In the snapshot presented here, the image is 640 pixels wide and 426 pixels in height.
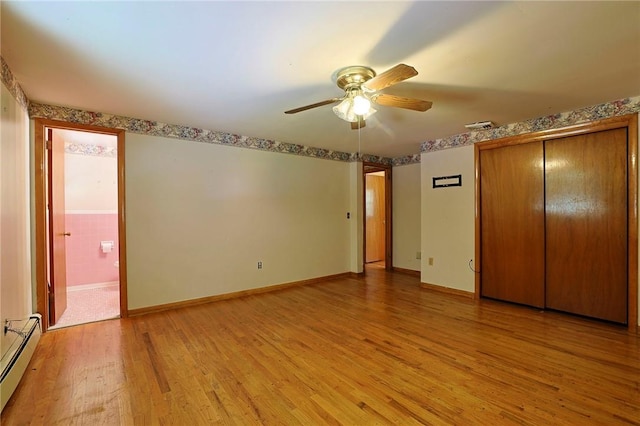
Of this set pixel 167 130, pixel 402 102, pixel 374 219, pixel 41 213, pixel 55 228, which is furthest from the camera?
pixel 374 219

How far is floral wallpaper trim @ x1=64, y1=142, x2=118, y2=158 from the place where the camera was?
15.2 feet

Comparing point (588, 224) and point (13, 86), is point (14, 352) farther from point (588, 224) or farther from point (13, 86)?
point (588, 224)

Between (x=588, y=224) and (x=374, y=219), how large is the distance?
4.38 metres

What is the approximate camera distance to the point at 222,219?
4.02 meters

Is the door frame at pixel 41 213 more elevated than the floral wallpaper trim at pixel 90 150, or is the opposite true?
the floral wallpaper trim at pixel 90 150

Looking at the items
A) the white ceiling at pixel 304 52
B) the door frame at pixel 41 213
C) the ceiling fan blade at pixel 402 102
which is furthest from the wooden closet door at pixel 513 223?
the door frame at pixel 41 213

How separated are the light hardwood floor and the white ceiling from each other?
224 centimetres

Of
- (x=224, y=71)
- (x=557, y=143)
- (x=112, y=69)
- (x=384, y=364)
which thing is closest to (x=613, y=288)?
(x=557, y=143)

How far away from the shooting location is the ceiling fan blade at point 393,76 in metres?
1.76

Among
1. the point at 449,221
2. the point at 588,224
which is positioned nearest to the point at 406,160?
the point at 449,221

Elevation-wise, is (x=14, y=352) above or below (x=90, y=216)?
below

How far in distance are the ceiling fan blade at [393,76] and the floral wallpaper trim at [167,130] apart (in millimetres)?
2504

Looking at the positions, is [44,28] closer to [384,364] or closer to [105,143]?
[384,364]

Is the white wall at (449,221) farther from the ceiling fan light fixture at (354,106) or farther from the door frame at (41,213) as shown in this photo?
the door frame at (41,213)
